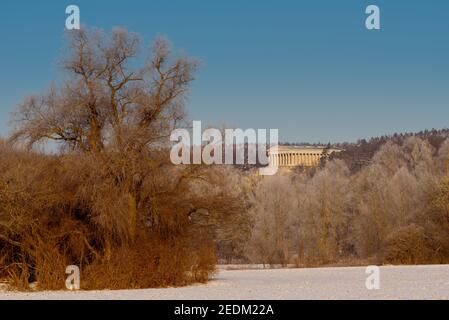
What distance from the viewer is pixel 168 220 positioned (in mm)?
23938

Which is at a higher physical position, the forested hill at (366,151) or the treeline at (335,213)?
the forested hill at (366,151)

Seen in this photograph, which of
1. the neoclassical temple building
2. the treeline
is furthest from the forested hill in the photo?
the treeline

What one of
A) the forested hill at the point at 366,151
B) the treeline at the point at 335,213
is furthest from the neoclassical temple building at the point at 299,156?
the treeline at the point at 335,213

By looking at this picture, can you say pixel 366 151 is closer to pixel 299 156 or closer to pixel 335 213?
pixel 299 156

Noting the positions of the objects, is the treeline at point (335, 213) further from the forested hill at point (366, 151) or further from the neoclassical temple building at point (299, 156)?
the neoclassical temple building at point (299, 156)

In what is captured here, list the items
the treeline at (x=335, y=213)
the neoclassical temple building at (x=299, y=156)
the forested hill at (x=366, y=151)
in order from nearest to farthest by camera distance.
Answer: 1. the treeline at (x=335, y=213)
2. the forested hill at (x=366, y=151)
3. the neoclassical temple building at (x=299, y=156)

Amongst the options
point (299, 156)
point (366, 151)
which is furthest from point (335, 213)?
point (299, 156)

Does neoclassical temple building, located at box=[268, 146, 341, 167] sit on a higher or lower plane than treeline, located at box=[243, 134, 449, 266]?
higher

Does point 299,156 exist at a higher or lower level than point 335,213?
higher

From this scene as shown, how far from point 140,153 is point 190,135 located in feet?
6.63

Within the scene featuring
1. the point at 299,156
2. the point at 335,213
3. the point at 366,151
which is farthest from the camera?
the point at 299,156

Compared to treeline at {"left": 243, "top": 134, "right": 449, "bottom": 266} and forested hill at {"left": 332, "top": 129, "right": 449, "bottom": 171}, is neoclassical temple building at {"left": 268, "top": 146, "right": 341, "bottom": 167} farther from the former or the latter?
treeline at {"left": 243, "top": 134, "right": 449, "bottom": 266}

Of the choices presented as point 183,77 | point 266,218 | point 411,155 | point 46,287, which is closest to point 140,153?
point 183,77

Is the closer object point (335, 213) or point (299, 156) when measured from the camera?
point (335, 213)
